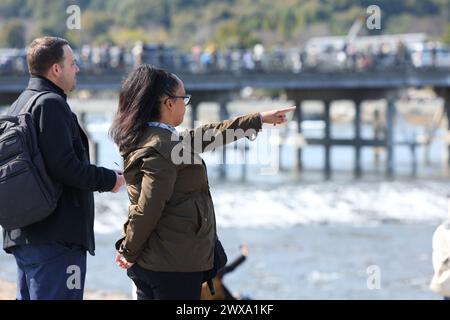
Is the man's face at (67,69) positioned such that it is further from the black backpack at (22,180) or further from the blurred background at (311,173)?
the blurred background at (311,173)

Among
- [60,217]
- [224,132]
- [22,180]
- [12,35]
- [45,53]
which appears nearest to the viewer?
[224,132]

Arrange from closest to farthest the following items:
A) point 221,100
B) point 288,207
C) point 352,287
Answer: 1. point 352,287
2. point 288,207
3. point 221,100

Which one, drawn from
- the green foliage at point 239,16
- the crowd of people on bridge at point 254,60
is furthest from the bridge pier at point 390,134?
the green foliage at point 239,16

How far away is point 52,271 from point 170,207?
713mm

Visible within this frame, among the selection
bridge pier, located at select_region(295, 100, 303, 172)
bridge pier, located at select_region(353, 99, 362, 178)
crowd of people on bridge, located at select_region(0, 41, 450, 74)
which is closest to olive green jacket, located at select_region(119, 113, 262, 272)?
crowd of people on bridge, located at select_region(0, 41, 450, 74)

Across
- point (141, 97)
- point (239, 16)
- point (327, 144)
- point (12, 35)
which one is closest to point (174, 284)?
point (141, 97)

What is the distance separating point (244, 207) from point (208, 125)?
75.5ft

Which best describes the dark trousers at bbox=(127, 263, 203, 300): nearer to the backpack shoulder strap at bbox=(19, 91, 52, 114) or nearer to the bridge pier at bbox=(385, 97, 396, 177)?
the backpack shoulder strap at bbox=(19, 91, 52, 114)

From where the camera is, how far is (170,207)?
4824 millimetres

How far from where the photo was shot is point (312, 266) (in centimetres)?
1894

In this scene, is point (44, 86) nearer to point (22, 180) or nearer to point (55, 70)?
point (55, 70)

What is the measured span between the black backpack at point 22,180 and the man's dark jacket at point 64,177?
0.04 meters
